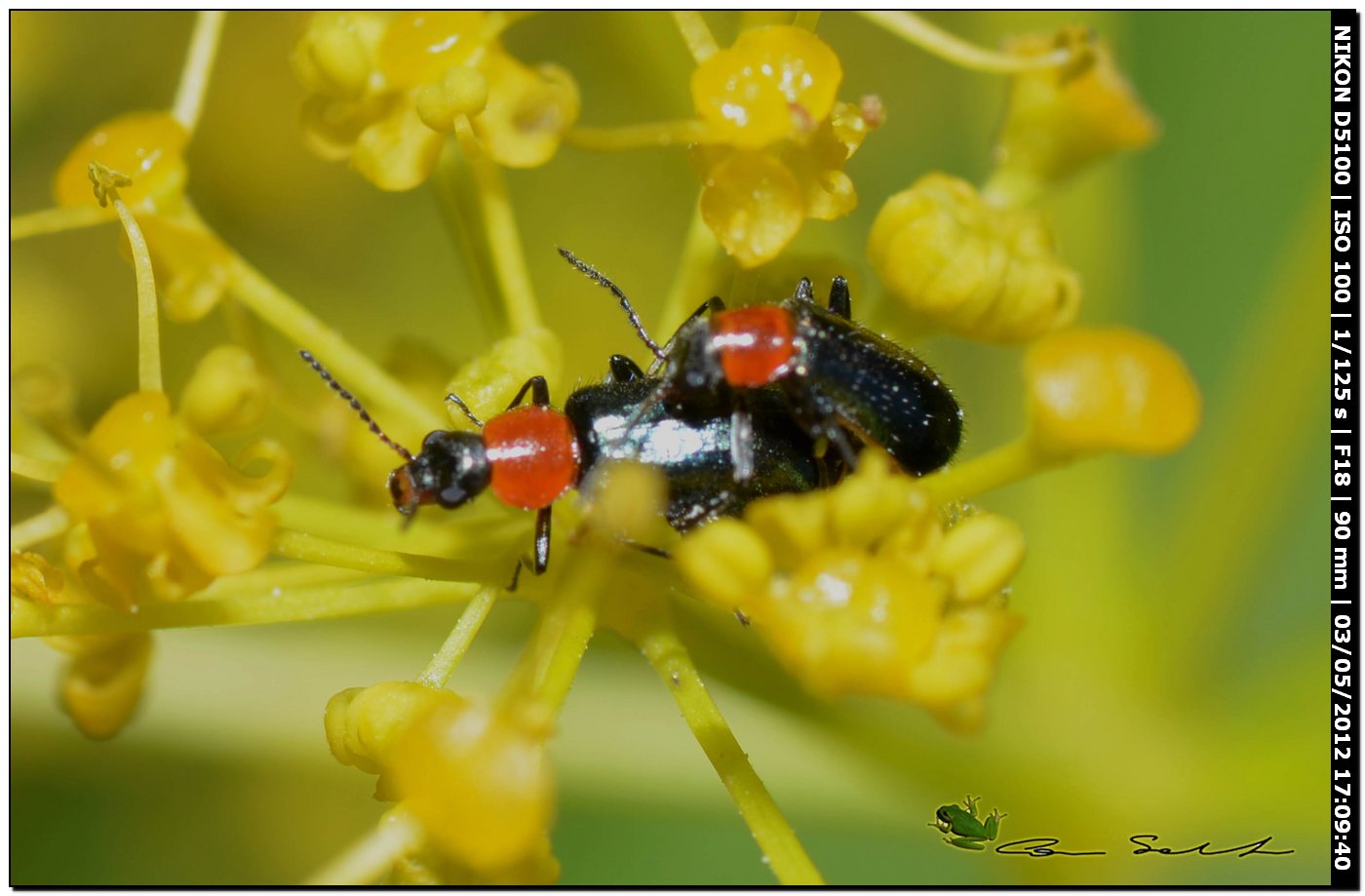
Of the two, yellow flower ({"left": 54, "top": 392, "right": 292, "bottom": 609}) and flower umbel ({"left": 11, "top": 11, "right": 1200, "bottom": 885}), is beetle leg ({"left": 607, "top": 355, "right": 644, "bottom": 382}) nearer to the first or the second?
flower umbel ({"left": 11, "top": 11, "right": 1200, "bottom": 885})

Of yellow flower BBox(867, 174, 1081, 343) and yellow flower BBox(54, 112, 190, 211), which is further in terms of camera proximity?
yellow flower BBox(54, 112, 190, 211)

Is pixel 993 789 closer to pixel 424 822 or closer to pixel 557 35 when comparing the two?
pixel 424 822

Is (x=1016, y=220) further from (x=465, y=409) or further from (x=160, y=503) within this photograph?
(x=160, y=503)

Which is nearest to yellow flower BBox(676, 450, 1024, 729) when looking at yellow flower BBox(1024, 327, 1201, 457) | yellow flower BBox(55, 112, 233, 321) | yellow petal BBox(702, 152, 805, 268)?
yellow flower BBox(1024, 327, 1201, 457)

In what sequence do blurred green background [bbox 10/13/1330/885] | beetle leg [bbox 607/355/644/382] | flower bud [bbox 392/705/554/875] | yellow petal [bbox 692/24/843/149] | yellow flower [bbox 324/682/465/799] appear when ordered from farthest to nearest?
blurred green background [bbox 10/13/1330/885]
beetle leg [bbox 607/355/644/382]
yellow petal [bbox 692/24/843/149]
yellow flower [bbox 324/682/465/799]
flower bud [bbox 392/705/554/875]

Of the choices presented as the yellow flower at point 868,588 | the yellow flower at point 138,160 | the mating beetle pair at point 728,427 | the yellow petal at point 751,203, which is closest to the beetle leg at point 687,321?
the mating beetle pair at point 728,427

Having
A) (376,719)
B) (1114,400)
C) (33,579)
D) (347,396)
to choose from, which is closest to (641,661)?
(347,396)

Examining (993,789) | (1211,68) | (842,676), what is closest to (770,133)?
(842,676)
